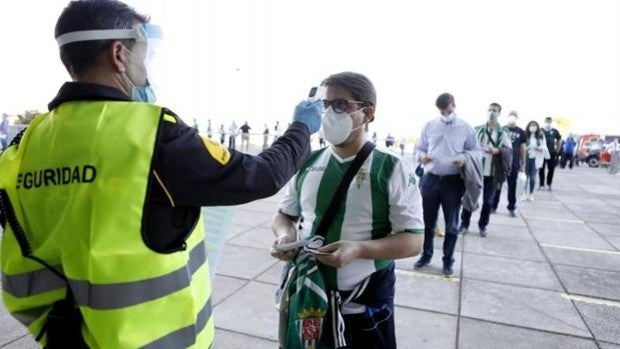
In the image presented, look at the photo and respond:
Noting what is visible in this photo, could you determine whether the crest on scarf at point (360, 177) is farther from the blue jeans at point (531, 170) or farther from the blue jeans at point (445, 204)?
the blue jeans at point (531, 170)

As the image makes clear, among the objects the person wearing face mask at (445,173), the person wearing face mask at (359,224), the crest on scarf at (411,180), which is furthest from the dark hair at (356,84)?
the person wearing face mask at (445,173)

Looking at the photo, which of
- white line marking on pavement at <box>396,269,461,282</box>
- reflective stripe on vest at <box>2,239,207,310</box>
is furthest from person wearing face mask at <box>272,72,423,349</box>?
white line marking on pavement at <box>396,269,461,282</box>

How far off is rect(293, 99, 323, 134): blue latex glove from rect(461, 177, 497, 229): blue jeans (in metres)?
6.23

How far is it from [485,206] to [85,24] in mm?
7193

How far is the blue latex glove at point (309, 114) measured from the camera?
185 cm

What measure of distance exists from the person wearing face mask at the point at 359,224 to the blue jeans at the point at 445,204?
3.33 metres

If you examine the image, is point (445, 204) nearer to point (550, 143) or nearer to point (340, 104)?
point (340, 104)

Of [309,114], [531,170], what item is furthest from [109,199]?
[531,170]

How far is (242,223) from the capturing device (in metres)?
8.00

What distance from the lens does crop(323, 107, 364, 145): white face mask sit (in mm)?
2367

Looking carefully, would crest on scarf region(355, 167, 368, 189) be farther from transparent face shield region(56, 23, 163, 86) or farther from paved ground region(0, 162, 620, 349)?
paved ground region(0, 162, 620, 349)

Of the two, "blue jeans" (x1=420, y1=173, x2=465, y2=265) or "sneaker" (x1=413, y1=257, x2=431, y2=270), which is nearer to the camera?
"blue jeans" (x1=420, y1=173, x2=465, y2=265)

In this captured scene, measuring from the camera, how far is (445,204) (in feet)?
18.3

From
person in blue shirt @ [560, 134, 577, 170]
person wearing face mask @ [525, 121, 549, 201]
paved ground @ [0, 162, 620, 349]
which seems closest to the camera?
paved ground @ [0, 162, 620, 349]
